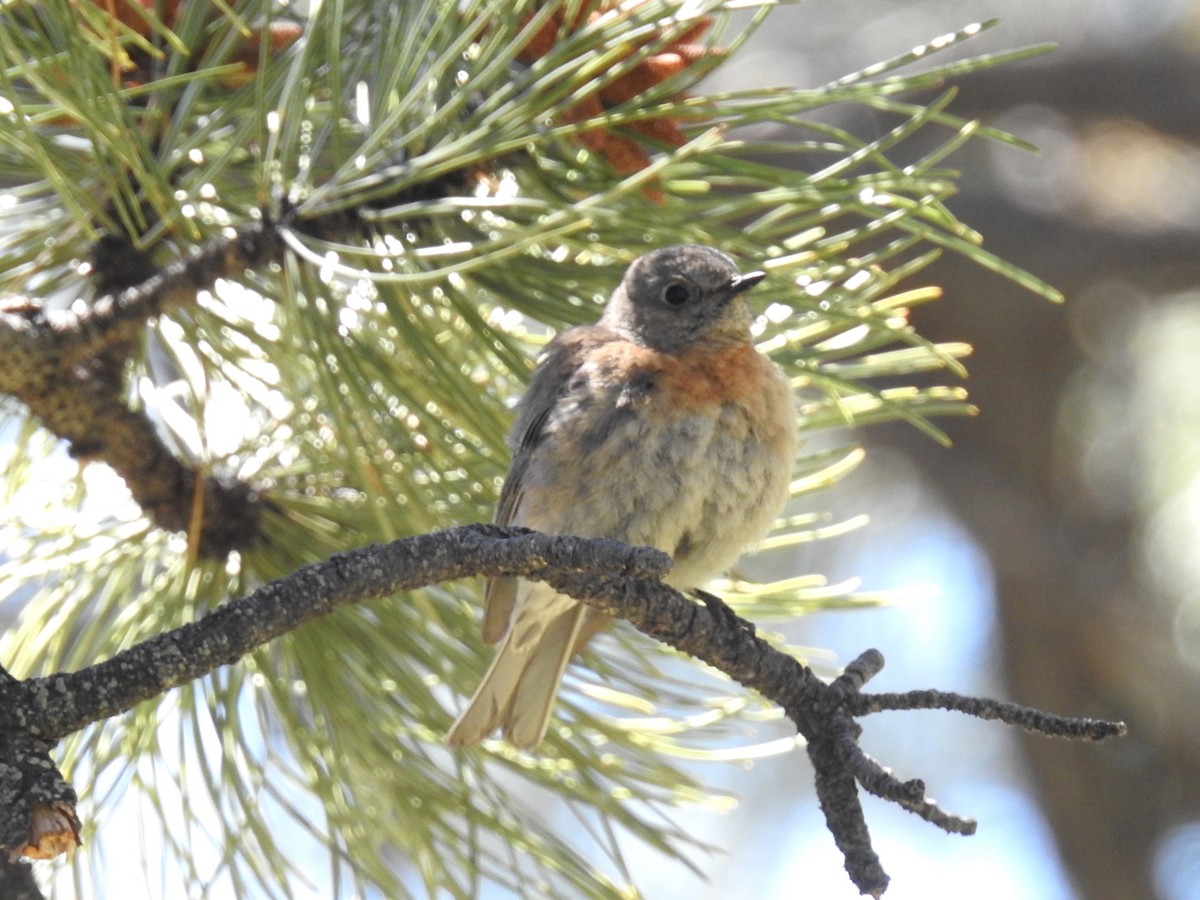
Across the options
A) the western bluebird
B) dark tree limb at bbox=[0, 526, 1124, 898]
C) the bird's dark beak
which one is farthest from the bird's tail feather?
the bird's dark beak

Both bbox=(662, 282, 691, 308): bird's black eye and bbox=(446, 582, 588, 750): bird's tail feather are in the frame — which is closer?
bbox=(446, 582, 588, 750): bird's tail feather

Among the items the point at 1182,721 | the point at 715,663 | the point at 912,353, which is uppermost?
the point at 1182,721

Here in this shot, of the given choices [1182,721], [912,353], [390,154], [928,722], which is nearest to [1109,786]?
[1182,721]

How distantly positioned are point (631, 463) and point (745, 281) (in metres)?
0.39

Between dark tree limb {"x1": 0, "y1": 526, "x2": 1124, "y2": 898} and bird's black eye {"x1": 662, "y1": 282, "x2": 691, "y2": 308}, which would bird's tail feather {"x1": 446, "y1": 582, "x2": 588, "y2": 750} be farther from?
bird's black eye {"x1": 662, "y1": 282, "x2": 691, "y2": 308}

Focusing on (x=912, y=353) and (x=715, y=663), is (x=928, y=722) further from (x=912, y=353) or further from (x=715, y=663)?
(x=715, y=663)

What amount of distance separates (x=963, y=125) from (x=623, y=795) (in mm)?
1332

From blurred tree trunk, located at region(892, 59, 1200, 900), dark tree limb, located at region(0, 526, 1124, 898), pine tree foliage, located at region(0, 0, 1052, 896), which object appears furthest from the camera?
blurred tree trunk, located at region(892, 59, 1200, 900)

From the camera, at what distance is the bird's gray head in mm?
2938

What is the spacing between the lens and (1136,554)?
4.85 m

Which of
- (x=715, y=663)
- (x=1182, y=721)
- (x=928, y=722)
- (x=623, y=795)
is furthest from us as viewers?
(x=928, y=722)

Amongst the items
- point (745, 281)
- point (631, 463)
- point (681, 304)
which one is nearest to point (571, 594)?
point (631, 463)

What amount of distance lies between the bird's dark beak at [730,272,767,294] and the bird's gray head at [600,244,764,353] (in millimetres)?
27

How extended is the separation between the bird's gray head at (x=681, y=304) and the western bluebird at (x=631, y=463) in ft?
0.16
